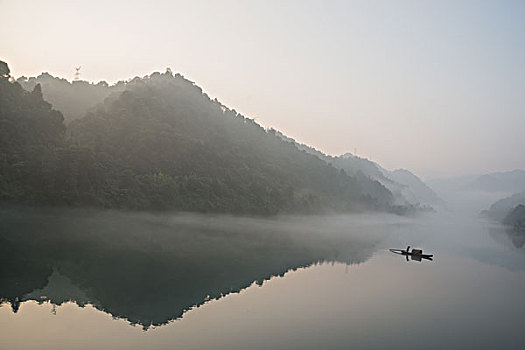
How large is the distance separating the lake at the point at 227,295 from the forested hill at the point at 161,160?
755 centimetres

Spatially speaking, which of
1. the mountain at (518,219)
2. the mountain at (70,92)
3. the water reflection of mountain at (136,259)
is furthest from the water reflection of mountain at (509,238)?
the mountain at (70,92)

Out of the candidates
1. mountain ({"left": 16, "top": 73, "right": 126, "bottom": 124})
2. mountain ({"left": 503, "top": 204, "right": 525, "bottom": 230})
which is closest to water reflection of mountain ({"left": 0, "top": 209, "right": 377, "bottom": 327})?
mountain ({"left": 16, "top": 73, "right": 126, "bottom": 124})

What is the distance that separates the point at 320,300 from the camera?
20969mm

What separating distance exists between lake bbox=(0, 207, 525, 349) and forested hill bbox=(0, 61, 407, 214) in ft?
24.8

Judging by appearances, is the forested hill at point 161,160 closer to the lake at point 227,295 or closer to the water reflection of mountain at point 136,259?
the water reflection of mountain at point 136,259

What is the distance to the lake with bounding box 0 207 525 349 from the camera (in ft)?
46.7

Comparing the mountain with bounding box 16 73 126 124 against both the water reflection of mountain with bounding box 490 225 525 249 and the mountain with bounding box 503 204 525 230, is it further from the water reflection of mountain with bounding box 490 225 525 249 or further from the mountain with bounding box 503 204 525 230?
the mountain with bounding box 503 204 525 230

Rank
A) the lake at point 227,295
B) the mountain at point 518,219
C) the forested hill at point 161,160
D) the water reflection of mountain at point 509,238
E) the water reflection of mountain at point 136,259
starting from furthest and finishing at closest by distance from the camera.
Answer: the mountain at point 518,219 → the water reflection of mountain at point 509,238 → the forested hill at point 161,160 → the water reflection of mountain at point 136,259 → the lake at point 227,295

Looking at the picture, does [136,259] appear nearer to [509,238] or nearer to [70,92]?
[70,92]

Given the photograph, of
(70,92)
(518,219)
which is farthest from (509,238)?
(70,92)

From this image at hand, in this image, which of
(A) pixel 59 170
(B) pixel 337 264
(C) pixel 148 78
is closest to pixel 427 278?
(B) pixel 337 264

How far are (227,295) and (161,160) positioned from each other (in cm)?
4970

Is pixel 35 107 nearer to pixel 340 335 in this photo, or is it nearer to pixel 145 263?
pixel 145 263

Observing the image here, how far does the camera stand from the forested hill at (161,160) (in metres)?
45.8
